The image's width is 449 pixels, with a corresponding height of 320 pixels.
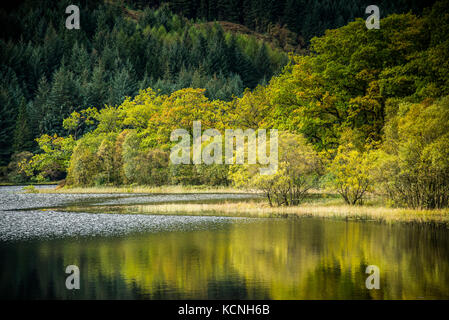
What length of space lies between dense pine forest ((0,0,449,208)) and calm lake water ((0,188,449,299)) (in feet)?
23.5

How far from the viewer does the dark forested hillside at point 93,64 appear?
108188 mm

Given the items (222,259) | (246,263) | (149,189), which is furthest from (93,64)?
(246,263)

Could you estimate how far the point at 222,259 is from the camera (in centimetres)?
2306

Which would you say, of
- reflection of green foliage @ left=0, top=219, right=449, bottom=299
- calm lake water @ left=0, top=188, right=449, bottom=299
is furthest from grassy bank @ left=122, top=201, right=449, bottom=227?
reflection of green foliage @ left=0, top=219, right=449, bottom=299

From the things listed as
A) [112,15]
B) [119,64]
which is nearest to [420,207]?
[119,64]

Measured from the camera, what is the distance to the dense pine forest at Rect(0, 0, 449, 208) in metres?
38.4

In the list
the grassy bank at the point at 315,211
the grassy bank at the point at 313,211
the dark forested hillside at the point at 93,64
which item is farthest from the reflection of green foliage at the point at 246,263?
the dark forested hillside at the point at 93,64

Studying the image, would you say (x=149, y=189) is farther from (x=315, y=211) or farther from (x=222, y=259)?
(x=222, y=259)

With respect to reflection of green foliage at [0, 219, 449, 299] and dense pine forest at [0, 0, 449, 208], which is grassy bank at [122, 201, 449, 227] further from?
reflection of green foliage at [0, 219, 449, 299]

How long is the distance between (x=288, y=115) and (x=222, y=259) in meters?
37.2

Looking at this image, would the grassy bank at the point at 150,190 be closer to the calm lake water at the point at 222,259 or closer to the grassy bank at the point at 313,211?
the grassy bank at the point at 313,211

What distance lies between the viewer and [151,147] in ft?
258
